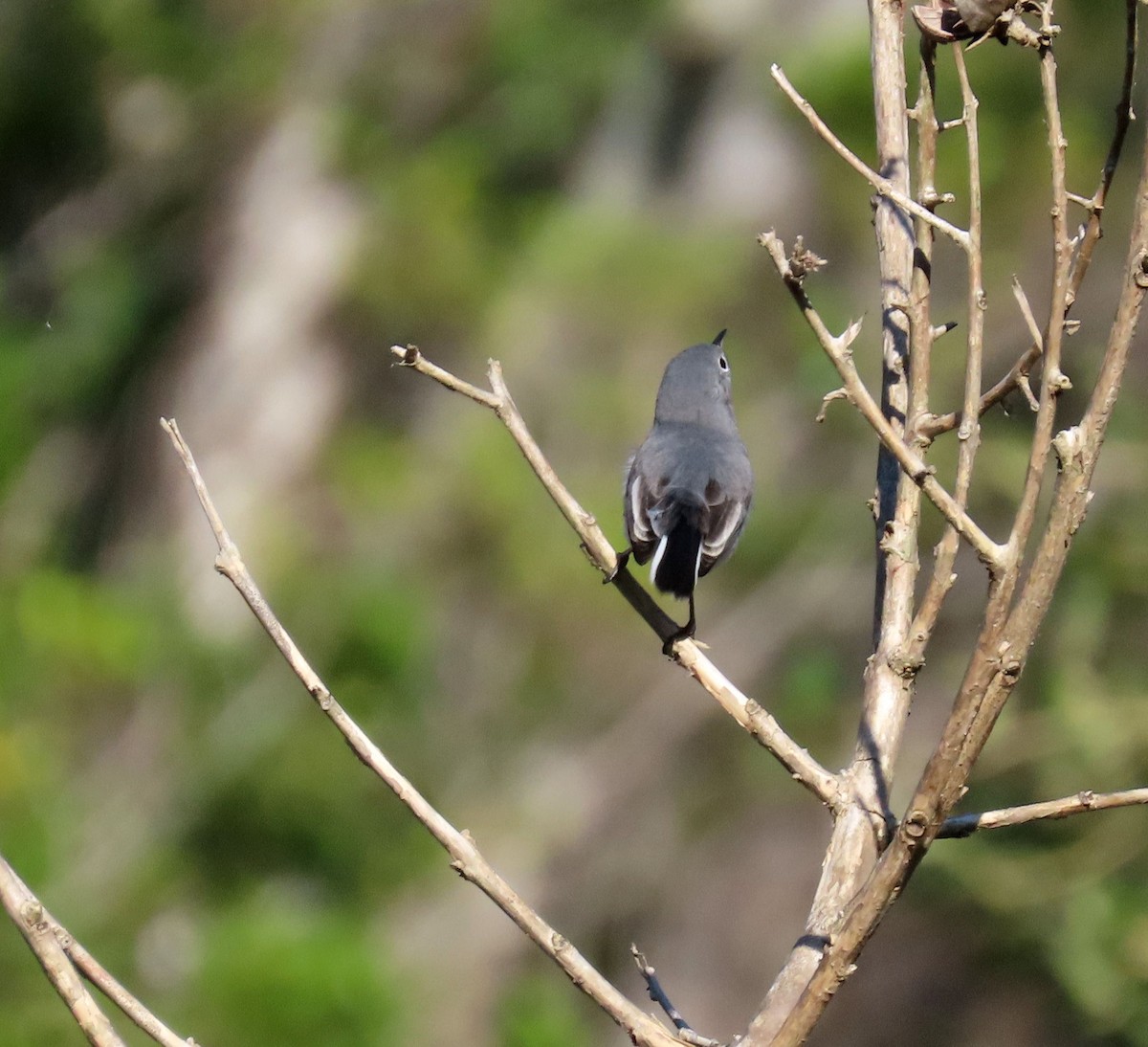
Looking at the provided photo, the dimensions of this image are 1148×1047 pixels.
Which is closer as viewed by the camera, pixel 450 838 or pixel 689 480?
pixel 450 838

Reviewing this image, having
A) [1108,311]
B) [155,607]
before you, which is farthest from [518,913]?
[1108,311]

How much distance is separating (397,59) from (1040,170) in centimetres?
330

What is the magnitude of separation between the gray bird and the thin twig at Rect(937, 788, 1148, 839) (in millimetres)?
1001

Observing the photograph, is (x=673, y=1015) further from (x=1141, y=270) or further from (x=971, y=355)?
(x=1141, y=270)

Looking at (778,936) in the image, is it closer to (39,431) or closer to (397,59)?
(39,431)

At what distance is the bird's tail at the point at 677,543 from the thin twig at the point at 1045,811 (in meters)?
1.26

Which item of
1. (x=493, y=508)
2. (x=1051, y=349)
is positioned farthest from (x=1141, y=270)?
(x=493, y=508)

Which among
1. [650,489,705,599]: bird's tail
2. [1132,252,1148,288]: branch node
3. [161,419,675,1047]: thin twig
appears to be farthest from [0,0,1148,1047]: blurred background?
[1132,252,1148,288]: branch node

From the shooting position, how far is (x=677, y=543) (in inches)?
114

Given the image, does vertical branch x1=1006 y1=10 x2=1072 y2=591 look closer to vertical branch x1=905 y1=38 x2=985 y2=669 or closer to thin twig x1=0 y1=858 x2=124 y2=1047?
vertical branch x1=905 y1=38 x2=985 y2=669

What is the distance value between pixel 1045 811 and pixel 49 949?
0.97 metres

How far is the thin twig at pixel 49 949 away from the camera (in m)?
1.42

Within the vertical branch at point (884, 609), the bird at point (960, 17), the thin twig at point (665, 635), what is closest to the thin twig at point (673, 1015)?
the vertical branch at point (884, 609)

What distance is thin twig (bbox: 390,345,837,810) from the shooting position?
1.82m
